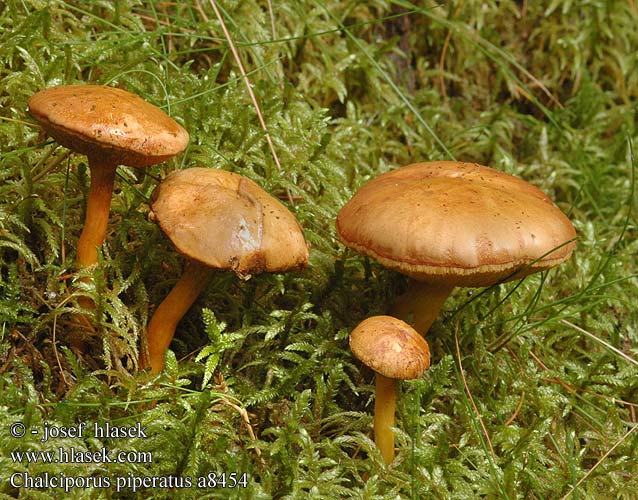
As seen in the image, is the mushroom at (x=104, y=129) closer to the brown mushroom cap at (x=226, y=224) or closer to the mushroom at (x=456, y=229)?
the brown mushroom cap at (x=226, y=224)

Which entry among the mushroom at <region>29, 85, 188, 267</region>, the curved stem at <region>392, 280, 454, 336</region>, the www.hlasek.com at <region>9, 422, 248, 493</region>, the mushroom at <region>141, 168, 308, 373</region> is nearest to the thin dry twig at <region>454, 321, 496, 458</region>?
the curved stem at <region>392, 280, 454, 336</region>

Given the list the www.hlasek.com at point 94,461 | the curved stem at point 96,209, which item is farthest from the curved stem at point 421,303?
the curved stem at point 96,209

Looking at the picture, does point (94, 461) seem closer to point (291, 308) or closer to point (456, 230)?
point (291, 308)

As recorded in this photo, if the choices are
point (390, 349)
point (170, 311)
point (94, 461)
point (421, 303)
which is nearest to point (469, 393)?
point (421, 303)

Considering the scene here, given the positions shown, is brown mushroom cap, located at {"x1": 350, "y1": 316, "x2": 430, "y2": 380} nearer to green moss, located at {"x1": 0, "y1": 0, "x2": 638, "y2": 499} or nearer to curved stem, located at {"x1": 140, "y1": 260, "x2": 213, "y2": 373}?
green moss, located at {"x1": 0, "y1": 0, "x2": 638, "y2": 499}

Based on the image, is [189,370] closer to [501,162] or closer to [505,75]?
[501,162]

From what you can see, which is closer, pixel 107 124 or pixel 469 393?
pixel 107 124

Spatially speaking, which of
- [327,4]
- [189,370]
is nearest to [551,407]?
[189,370]
